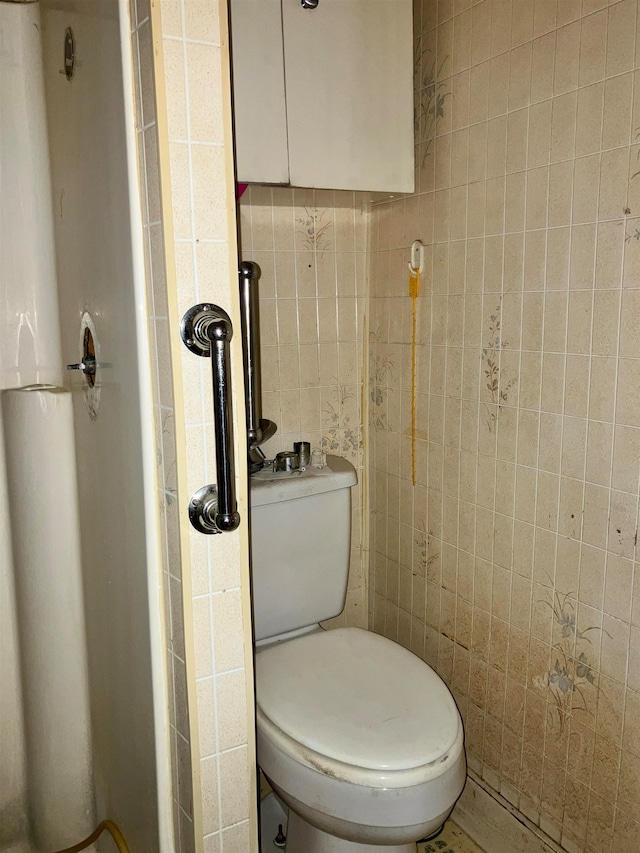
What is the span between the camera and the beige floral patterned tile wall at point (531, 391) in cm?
105

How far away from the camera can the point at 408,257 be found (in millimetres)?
1471

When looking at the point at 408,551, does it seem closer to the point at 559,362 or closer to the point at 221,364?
the point at 559,362

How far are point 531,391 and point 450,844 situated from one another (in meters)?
0.93

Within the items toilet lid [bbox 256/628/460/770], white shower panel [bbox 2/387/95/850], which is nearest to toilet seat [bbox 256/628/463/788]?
toilet lid [bbox 256/628/460/770]

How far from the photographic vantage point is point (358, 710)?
3.70 feet

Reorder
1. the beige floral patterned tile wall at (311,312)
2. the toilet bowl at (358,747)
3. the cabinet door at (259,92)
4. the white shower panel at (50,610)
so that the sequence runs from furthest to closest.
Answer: the beige floral patterned tile wall at (311,312) < the white shower panel at (50,610) < the cabinet door at (259,92) < the toilet bowl at (358,747)

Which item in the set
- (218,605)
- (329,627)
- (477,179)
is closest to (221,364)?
(218,605)

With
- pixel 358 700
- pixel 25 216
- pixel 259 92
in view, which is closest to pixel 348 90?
pixel 259 92

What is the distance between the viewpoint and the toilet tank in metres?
1.38

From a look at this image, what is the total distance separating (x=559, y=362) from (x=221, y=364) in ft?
2.10

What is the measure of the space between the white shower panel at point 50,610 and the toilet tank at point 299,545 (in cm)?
35

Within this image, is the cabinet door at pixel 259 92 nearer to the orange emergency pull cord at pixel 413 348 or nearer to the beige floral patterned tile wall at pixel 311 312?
the beige floral patterned tile wall at pixel 311 312

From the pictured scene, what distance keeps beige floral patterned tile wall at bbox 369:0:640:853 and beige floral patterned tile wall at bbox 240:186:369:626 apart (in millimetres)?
103

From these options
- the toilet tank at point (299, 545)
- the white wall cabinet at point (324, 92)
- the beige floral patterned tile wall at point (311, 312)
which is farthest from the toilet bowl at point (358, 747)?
the white wall cabinet at point (324, 92)
